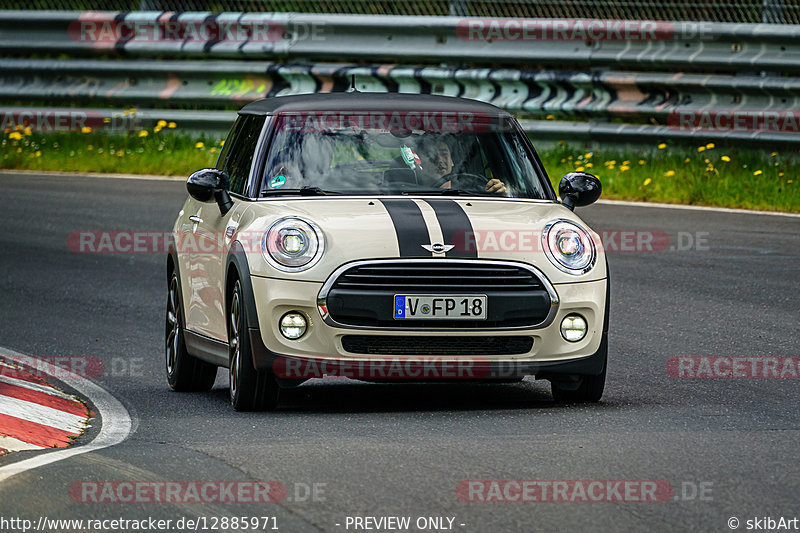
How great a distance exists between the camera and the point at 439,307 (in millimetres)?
7508

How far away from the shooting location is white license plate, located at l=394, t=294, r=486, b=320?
24.6 ft

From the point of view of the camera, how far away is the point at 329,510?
5453mm

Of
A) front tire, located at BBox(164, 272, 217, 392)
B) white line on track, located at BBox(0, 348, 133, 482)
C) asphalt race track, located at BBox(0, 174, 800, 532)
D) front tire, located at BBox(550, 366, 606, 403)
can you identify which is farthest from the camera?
front tire, located at BBox(164, 272, 217, 392)

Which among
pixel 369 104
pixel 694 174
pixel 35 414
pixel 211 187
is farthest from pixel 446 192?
pixel 694 174

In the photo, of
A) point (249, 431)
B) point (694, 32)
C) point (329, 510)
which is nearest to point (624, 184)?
point (694, 32)

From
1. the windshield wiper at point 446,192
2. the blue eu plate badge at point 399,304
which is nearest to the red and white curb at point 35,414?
the blue eu plate badge at point 399,304

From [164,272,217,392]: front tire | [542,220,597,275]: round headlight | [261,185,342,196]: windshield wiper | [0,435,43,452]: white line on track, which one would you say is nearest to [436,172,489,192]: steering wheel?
[261,185,342,196]: windshield wiper

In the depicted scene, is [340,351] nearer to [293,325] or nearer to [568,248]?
[293,325]

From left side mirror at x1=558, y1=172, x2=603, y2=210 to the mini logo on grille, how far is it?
1126 mm

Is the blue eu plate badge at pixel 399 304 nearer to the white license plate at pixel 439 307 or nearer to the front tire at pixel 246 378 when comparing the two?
the white license plate at pixel 439 307

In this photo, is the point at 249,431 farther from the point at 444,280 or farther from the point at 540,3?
the point at 540,3

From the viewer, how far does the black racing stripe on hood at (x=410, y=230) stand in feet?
24.7

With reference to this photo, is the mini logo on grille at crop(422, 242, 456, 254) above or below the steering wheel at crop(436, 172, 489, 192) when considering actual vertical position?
below

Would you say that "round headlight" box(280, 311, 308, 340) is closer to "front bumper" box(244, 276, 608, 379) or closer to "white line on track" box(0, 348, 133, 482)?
"front bumper" box(244, 276, 608, 379)
